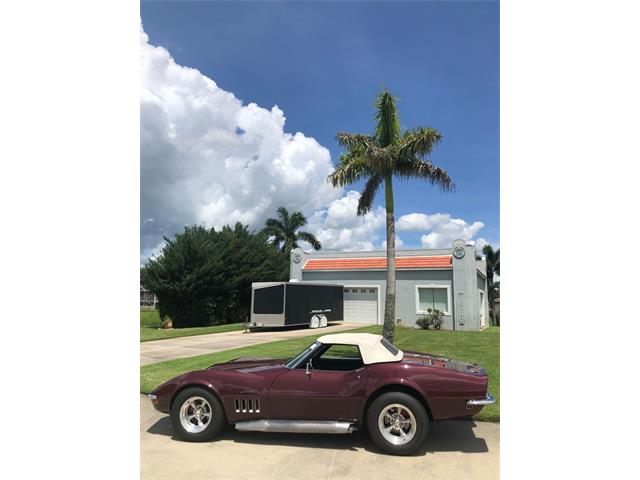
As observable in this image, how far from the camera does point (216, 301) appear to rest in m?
25.0

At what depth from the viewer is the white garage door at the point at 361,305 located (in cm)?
2414

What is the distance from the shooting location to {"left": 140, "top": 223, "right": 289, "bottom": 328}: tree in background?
23.7 meters

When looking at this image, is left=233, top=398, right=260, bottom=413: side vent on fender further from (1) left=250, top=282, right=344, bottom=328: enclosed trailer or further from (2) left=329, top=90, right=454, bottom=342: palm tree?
(1) left=250, top=282, right=344, bottom=328: enclosed trailer

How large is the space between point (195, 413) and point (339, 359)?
5.78ft

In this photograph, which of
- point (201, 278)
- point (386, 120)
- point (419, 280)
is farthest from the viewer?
point (201, 278)

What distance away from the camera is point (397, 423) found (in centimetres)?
430

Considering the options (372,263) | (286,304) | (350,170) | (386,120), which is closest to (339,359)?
(350,170)

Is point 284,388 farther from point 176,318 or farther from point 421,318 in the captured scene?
point 176,318

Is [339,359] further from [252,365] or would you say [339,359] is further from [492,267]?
[492,267]

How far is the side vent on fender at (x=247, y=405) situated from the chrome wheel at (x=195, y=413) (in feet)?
1.11

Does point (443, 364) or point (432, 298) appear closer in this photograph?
point (443, 364)

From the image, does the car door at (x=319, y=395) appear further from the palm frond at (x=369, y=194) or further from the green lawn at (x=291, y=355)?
the palm frond at (x=369, y=194)
